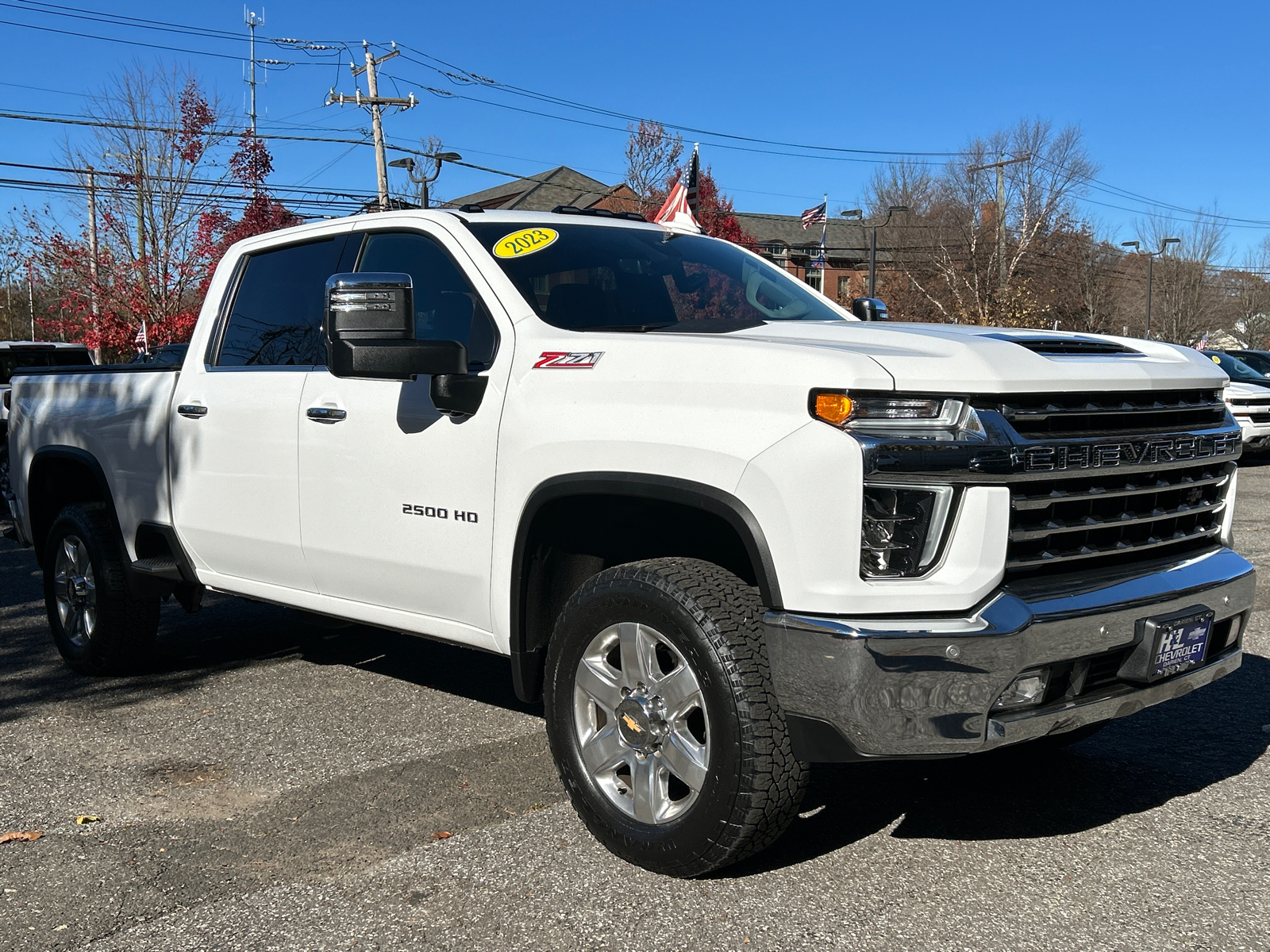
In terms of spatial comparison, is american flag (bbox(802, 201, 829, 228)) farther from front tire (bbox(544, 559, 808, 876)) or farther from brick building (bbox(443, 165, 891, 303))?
front tire (bbox(544, 559, 808, 876))

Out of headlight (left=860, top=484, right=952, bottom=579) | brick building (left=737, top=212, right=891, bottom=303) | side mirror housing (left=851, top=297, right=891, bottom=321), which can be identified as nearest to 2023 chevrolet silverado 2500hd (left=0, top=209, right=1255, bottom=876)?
headlight (left=860, top=484, right=952, bottom=579)

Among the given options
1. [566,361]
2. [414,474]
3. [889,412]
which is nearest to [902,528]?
[889,412]

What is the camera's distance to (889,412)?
116 inches

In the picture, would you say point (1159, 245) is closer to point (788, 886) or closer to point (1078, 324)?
point (1078, 324)

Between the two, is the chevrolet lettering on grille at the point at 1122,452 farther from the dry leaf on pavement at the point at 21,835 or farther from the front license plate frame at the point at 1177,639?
the dry leaf on pavement at the point at 21,835

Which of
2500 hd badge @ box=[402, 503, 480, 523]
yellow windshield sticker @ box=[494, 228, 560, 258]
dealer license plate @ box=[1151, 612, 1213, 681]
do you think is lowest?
dealer license plate @ box=[1151, 612, 1213, 681]

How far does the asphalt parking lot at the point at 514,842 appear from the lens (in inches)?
123

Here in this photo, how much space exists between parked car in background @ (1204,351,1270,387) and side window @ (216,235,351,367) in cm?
1729

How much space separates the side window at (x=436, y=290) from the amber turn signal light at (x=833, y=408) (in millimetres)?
1393

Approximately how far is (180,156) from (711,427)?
31614 millimetres

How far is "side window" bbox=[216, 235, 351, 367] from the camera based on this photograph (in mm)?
4781

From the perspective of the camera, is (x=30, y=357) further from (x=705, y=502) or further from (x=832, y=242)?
(x=832, y=242)

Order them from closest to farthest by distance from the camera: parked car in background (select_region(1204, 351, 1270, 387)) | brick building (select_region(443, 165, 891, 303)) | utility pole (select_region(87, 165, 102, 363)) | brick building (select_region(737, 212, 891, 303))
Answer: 1. parked car in background (select_region(1204, 351, 1270, 387))
2. utility pole (select_region(87, 165, 102, 363))
3. brick building (select_region(443, 165, 891, 303))
4. brick building (select_region(737, 212, 891, 303))

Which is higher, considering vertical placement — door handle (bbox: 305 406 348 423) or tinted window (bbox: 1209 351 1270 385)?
door handle (bbox: 305 406 348 423)
